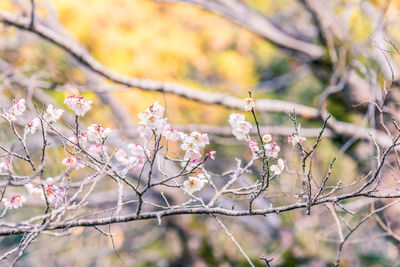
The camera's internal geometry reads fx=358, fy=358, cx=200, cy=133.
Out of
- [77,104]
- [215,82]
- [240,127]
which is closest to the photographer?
[77,104]

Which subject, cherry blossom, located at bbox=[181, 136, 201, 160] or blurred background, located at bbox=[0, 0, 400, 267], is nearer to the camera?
cherry blossom, located at bbox=[181, 136, 201, 160]

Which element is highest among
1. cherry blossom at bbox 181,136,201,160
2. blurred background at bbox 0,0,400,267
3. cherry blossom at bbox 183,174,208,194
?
blurred background at bbox 0,0,400,267

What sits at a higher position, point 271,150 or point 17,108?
point 17,108

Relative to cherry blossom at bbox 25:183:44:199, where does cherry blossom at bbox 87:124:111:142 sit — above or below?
above

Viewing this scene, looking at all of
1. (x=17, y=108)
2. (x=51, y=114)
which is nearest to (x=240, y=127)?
(x=51, y=114)

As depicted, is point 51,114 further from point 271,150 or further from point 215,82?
point 215,82

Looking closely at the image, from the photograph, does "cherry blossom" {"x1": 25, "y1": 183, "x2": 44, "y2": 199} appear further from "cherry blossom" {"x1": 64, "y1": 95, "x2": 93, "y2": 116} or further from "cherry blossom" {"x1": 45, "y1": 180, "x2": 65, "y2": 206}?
"cherry blossom" {"x1": 64, "y1": 95, "x2": 93, "y2": 116}

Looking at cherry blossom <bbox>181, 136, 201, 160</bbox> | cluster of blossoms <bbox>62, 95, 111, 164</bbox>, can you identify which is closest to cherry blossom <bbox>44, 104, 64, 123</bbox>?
cluster of blossoms <bbox>62, 95, 111, 164</bbox>

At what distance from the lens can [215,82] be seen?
5762mm

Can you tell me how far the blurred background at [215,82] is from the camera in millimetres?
3096

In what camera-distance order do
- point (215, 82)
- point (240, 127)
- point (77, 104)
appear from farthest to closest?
point (215, 82) < point (240, 127) < point (77, 104)

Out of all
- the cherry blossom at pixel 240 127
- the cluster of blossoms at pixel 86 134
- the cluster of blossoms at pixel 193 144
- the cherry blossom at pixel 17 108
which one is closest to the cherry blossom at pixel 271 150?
the cherry blossom at pixel 240 127

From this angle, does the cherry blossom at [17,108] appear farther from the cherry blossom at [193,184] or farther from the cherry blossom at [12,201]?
the cherry blossom at [193,184]

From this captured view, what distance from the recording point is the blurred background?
3.10 meters
